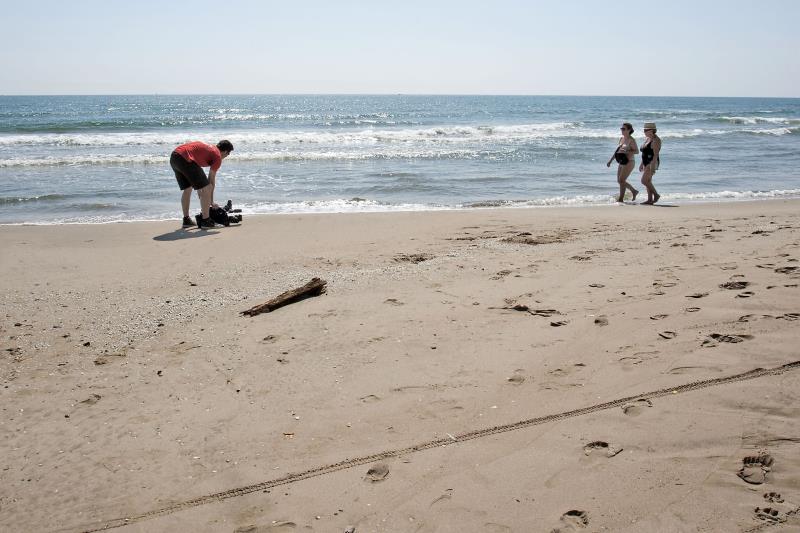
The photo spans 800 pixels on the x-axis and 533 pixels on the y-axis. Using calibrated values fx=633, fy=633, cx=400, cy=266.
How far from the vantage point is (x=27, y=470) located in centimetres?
287

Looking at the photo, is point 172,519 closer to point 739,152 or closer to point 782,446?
point 782,446

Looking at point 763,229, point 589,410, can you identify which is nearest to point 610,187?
point 763,229

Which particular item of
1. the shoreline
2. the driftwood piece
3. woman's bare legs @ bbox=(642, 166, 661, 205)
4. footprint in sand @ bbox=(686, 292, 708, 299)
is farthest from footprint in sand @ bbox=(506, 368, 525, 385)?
woman's bare legs @ bbox=(642, 166, 661, 205)

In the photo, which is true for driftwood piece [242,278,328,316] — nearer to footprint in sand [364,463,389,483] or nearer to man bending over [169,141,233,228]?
footprint in sand [364,463,389,483]

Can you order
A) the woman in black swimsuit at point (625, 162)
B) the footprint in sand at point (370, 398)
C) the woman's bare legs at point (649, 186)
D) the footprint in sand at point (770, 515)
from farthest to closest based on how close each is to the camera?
1. the woman in black swimsuit at point (625, 162)
2. the woman's bare legs at point (649, 186)
3. the footprint in sand at point (370, 398)
4. the footprint in sand at point (770, 515)

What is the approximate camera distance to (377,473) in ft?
8.93

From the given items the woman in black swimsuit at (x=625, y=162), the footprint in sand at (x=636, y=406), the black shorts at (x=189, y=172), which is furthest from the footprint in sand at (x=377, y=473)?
the woman in black swimsuit at (x=625, y=162)

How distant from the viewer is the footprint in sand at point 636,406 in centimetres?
307

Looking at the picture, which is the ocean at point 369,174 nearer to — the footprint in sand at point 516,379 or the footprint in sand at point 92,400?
the footprint in sand at point 92,400

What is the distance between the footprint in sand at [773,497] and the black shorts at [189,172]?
304 inches

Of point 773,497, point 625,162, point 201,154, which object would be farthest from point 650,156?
point 773,497

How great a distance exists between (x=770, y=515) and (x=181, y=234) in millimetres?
7379

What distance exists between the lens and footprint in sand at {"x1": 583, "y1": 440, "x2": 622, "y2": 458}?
2.75m

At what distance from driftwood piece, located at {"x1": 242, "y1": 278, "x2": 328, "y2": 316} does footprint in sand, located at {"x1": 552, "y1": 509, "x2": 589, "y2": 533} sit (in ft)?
9.58
